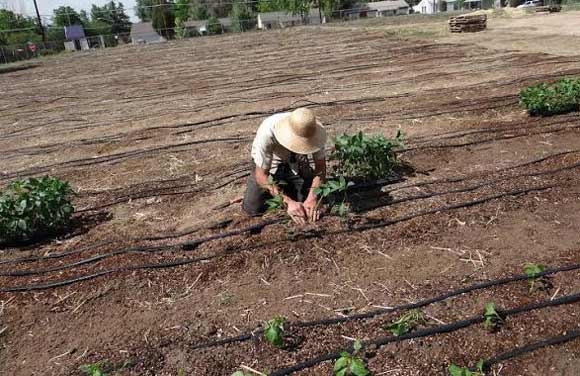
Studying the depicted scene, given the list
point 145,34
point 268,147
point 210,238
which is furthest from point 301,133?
point 145,34

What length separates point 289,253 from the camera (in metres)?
3.37

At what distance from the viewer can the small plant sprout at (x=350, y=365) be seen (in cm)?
217

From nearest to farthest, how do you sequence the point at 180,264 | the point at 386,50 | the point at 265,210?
the point at 180,264
the point at 265,210
the point at 386,50

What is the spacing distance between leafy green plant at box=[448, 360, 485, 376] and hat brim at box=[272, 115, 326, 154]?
1570mm

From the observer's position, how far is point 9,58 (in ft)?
107

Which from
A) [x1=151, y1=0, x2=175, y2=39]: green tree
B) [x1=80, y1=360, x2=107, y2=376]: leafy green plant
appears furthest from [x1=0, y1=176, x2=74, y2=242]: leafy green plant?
[x1=151, y1=0, x2=175, y2=39]: green tree

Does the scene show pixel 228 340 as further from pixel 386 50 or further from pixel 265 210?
pixel 386 50

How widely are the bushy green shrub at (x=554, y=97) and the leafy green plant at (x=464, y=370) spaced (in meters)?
4.58

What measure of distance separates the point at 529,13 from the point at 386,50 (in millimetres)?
17032

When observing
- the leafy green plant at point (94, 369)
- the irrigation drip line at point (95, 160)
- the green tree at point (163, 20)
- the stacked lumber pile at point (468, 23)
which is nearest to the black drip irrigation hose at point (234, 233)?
the leafy green plant at point (94, 369)

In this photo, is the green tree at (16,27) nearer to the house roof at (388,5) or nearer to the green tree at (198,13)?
the green tree at (198,13)

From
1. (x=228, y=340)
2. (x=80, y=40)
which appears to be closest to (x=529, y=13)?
(x=228, y=340)

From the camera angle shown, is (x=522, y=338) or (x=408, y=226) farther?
(x=408, y=226)

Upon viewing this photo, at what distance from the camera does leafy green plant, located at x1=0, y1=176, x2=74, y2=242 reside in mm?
3600
